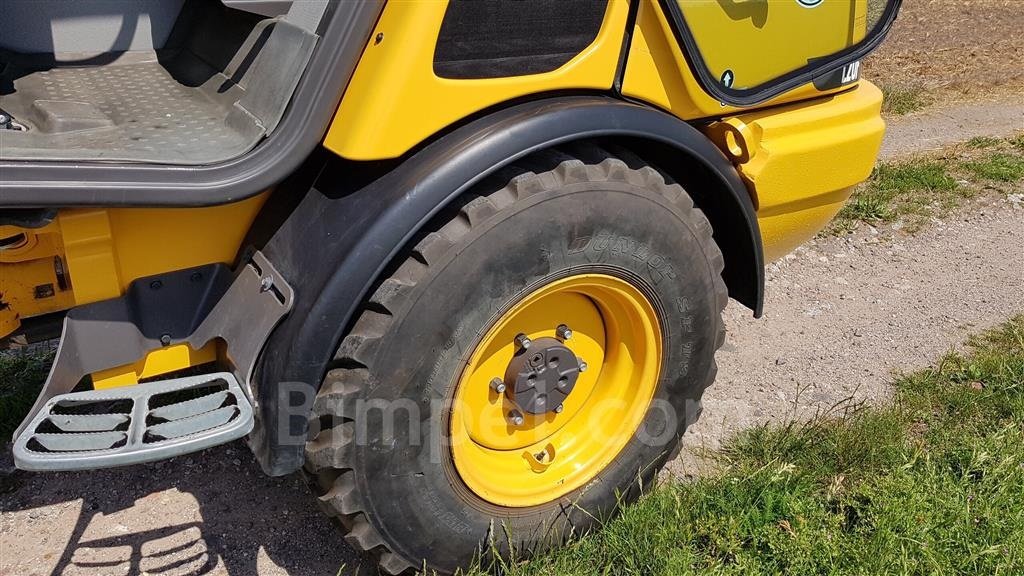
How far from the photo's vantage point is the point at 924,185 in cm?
464

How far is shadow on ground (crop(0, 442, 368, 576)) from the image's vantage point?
7.32ft

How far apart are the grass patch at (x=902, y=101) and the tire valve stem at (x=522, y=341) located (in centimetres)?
511

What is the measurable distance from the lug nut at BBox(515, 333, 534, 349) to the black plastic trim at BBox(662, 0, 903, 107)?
773mm

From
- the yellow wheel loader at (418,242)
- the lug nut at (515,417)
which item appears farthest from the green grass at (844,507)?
the lug nut at (515,417)

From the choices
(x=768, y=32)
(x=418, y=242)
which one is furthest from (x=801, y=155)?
(x=418, y=242)

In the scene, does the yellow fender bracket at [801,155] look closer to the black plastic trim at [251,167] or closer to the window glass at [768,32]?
the window glass at [768,32]

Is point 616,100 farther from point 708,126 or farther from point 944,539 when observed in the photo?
point 944,539

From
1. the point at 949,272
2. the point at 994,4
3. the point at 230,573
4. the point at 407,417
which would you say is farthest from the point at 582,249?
the point at 994,4

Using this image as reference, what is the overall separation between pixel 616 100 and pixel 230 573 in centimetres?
161

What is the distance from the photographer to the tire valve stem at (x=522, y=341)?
2.05 metres

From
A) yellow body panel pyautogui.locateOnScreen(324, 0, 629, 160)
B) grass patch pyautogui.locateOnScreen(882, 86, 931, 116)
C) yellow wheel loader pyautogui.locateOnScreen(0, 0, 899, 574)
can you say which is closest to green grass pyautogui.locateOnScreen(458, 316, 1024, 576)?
yellow wheel loader pyautogui.locateOnScreen(0, 0, 899, 574)

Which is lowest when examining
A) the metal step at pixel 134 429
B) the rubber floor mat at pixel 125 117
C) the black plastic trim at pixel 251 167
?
the metal step at pixel 134 429

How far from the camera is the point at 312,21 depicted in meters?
1.76

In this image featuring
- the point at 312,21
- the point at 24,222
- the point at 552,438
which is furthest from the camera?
the point at 552,438
